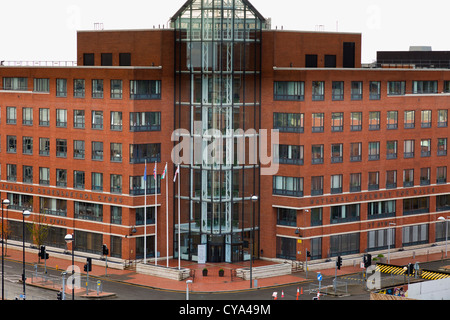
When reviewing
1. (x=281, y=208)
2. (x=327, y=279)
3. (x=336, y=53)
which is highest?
(x=336, y=53)

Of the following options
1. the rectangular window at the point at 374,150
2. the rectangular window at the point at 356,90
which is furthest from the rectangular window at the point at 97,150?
the rectangular window at the point at 374,150

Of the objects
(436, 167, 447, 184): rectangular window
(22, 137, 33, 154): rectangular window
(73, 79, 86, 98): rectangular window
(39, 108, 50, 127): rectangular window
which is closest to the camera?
(73, 79, 86, 98): rectangular window

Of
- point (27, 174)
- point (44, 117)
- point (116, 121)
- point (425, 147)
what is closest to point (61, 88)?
point (44, 117)

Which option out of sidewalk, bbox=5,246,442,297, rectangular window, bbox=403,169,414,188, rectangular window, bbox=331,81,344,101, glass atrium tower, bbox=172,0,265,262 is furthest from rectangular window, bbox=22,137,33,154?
rectangular window, bbox=403,169,414,188

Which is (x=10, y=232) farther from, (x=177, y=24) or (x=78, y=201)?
(x=177, y=24)

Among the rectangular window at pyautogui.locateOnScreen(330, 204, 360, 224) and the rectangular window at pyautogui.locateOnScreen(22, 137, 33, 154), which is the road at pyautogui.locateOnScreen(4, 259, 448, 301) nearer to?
the rectangular window at pyautogui.locateOnScreen(330, 204, 360, 224)

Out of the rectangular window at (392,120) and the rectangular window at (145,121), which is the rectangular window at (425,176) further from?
the rectangular window at (145,121)

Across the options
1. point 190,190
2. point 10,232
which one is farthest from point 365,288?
point 10,232

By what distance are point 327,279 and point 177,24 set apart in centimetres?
3112

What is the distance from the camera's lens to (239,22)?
3420 inches

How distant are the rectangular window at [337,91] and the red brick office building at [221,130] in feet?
0.41

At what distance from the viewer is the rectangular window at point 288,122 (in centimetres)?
8725

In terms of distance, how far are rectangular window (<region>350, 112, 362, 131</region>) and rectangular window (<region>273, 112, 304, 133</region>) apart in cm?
677

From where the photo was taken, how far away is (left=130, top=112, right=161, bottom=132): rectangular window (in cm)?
8675
